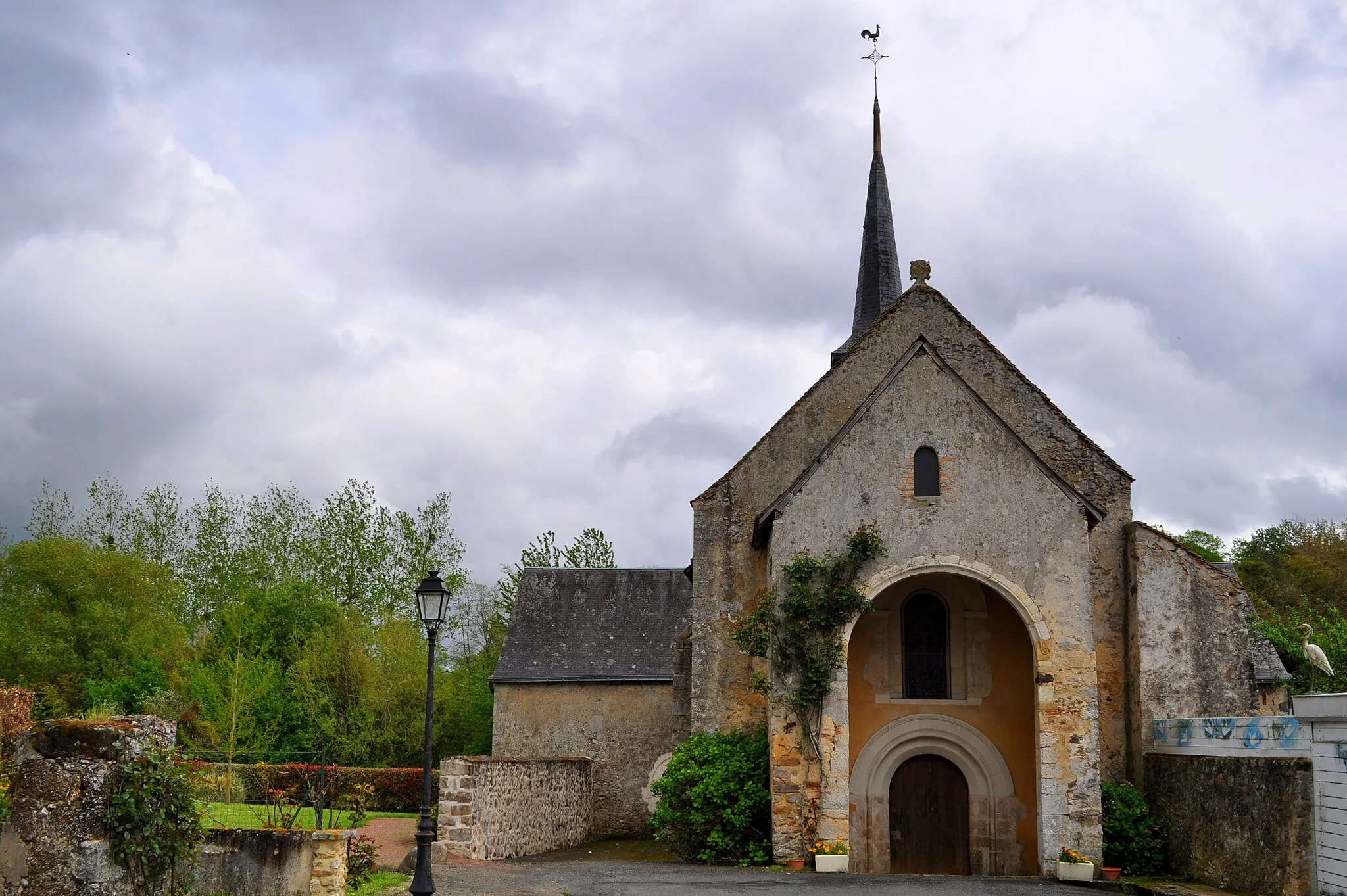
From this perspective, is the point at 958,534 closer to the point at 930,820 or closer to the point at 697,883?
the point at 930,820

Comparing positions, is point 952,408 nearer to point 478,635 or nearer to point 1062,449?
point 1062,449

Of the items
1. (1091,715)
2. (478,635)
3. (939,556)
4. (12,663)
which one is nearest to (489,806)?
(939,556)

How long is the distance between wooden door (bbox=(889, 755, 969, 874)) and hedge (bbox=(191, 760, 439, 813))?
10.6m

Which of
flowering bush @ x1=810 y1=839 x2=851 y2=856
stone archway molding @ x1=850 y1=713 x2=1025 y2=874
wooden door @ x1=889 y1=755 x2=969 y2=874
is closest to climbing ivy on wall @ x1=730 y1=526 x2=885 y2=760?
flowering bush @ x1=810 y1=839 x2=851 y2=856

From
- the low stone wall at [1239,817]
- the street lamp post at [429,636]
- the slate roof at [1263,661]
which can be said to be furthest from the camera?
the slate roof at [1263,661]

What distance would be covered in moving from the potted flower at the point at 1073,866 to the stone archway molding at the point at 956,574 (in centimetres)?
306

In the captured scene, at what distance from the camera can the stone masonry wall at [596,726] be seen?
27.8m

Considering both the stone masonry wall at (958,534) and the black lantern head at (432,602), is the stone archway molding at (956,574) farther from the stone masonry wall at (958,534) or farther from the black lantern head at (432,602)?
the black lantern head at (432,602)

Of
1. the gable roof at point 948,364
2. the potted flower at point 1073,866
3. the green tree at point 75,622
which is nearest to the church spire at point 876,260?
the gable roof at point 948,364

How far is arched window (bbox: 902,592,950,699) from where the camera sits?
18812 millimetres

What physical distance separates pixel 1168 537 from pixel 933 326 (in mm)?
5462

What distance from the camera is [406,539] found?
4494cm

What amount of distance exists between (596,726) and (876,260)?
14413 millimetres

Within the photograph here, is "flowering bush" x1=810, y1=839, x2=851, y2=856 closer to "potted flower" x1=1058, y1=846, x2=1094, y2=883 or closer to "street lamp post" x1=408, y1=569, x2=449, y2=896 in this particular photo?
"potted flower" x1=1058, y1=846, x2=1094, y2=883
